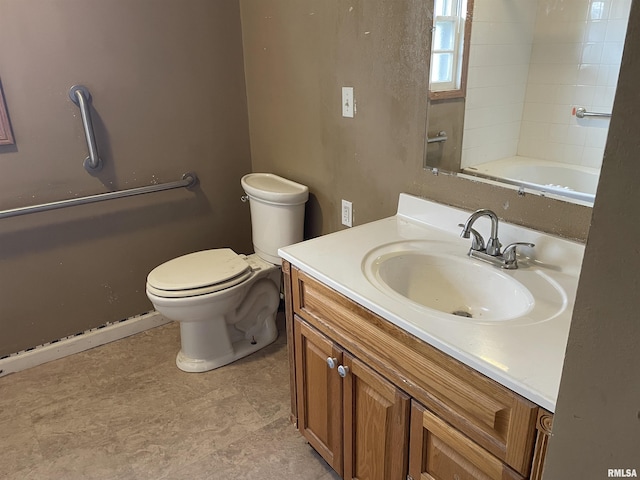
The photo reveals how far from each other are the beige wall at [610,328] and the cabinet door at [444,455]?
439 mm

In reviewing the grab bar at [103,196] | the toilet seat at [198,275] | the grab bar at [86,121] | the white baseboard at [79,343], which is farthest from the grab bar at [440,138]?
the white baseboard at [79,343]

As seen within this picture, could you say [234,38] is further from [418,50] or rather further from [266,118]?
[418,50]

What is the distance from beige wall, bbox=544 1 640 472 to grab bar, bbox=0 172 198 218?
2.06 m

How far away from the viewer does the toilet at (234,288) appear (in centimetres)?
200

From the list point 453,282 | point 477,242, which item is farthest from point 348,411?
point 477,242

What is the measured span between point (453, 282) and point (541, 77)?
60 centimetres

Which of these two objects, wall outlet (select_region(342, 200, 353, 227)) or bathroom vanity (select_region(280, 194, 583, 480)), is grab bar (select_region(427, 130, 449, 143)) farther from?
wall outlet (select_region(342, 200, 353, 227))

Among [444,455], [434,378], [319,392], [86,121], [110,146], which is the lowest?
[319,392]

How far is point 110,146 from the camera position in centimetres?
215

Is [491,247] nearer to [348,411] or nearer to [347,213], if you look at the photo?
[348,411]

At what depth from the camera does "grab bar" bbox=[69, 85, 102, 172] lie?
2006 millimetres

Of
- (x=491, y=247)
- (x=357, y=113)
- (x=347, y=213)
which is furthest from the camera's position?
(x=347, y=213)

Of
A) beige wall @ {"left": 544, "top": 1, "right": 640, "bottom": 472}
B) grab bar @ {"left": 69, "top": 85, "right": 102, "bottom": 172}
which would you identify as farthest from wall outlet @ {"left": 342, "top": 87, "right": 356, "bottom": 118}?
beige wall @ {"left": 544, "top": 1, "right": 640, "bottom": 472}

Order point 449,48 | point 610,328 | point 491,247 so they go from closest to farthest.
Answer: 1. point 610,328
2. point 491,247
3. point 449,48
